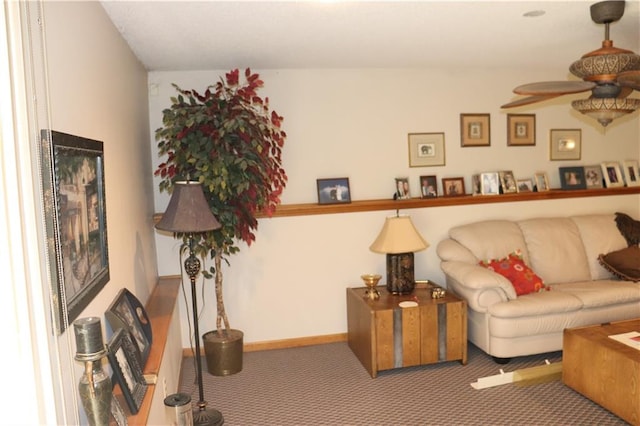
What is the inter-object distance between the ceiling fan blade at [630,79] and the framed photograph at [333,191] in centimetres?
224

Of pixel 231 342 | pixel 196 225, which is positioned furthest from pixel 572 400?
pixel 196 225

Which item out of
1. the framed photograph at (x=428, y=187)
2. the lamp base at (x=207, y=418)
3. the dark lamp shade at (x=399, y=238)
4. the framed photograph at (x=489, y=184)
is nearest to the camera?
the lamp base at (x=207, y=418)

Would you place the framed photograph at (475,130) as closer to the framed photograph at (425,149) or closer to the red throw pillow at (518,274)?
the framed photograph at (425,149)

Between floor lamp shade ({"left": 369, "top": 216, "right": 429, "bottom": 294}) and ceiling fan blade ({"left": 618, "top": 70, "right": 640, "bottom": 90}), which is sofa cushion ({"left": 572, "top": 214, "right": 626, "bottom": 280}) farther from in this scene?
ceiling fan blade ({"left": 618, "top": 70, "right": 640, "bottom": 90})

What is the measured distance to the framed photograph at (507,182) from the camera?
4770mm

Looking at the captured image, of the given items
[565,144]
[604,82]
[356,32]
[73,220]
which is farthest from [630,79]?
[73,220]

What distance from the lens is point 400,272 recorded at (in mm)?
4051

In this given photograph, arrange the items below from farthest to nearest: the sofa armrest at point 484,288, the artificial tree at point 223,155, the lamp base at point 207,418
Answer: the sofa armrest at point 484,288 → the artificial tree at point 223,155 → the lamp base at point 207,418

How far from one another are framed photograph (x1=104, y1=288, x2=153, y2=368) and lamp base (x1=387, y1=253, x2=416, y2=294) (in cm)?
204

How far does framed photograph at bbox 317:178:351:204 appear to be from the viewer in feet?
14.4

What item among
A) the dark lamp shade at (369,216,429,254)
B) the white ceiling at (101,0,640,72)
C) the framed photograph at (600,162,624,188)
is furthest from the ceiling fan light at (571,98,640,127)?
the framed photograph at (600,162,624,188)

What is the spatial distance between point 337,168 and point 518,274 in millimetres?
1720

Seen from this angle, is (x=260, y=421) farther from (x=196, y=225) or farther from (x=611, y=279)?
(x=611, y=279)

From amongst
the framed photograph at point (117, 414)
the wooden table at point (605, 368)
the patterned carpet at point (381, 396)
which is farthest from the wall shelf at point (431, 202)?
the framed photograph at point (117, 414)
